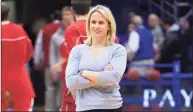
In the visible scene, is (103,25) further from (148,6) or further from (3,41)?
(148,6)

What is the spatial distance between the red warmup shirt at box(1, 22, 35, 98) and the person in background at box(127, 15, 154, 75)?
132 inches

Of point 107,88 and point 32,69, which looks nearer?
point 107,88

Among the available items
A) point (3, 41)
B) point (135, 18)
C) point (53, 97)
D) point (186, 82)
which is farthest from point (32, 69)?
point (3, 41)

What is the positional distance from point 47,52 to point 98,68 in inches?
223

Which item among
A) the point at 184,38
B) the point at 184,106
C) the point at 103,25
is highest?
the point at 103,25

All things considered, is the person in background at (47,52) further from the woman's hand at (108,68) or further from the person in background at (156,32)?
the woman's hand at (108,68)

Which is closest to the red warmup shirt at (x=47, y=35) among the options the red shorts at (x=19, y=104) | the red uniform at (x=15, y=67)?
the red uniform at (x=15, y=67)

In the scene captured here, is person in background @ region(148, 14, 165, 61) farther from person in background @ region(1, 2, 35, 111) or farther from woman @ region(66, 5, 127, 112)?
woman @ region(66, 5, 127, 112)

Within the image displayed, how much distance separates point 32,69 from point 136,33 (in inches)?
99.9

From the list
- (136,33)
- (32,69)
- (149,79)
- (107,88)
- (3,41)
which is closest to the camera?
(107,88)

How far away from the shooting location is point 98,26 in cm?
494

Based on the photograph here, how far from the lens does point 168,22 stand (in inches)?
489

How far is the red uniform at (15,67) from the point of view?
7.08 meters

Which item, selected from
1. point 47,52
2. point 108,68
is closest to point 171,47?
point 47,52
